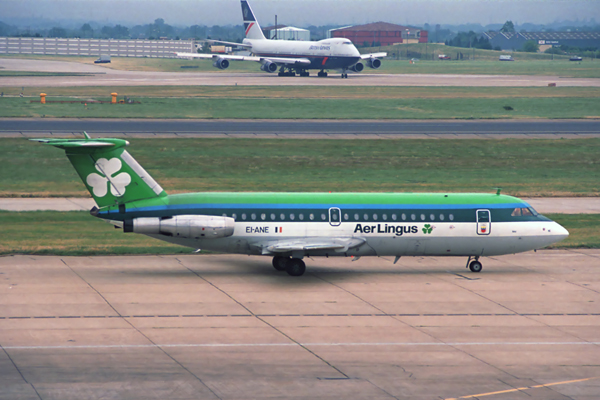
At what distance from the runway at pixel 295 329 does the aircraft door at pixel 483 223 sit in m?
2.07

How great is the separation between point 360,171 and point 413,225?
91.0 feet

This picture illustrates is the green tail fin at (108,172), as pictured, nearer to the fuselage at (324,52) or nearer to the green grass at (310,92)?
the green grass at (310,92)

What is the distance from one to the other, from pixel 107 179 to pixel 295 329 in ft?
35.2

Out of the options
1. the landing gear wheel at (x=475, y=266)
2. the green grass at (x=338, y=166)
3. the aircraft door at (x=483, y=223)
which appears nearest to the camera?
the aircraft door at (x=483, y=223)

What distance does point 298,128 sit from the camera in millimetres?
77188

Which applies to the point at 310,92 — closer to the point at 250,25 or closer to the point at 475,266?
the point at 250,25

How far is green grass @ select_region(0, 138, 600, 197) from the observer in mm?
53281

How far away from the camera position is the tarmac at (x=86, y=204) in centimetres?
4547

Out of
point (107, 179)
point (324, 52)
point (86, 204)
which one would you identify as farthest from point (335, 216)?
point (324, 52)

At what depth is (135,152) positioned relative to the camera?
62.0 metres

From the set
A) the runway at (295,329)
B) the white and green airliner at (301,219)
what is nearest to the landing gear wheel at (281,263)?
the white and green airliner at (301,219)

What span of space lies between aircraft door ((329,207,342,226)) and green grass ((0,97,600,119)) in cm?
5579

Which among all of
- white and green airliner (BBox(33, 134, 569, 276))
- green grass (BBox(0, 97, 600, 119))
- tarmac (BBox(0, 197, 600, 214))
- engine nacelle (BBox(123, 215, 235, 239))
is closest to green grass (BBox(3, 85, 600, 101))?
green grass (BBox(0, 97, 600, 119))

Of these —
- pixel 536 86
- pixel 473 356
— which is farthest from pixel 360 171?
pixel 536 86
